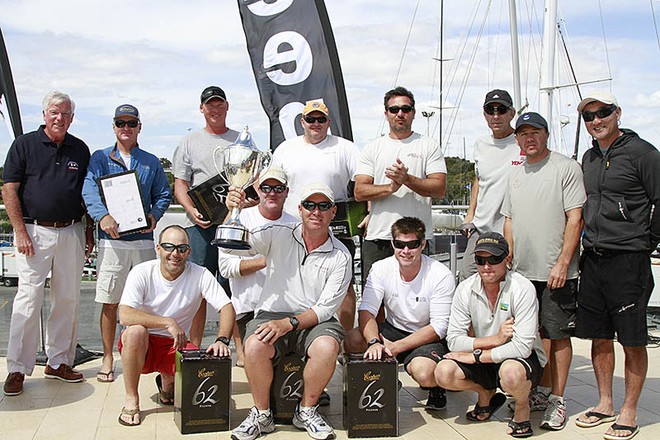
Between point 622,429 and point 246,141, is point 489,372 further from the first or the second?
point 246,141

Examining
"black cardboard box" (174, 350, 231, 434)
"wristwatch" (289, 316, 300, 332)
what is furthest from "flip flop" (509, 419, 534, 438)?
"black cardboard box" (174, 350, 231, 434)

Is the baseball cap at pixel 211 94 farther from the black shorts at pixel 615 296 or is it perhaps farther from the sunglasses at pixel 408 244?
the black shorts at pixel 615 296

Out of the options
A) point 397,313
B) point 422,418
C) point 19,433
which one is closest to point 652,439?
point 422,418

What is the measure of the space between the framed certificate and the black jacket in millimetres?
2723

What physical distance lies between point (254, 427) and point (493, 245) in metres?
1.56

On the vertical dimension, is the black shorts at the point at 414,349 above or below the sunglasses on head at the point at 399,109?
below


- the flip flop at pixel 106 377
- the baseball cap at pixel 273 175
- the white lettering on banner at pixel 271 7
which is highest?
the white lettering on banner at pixel 271 7

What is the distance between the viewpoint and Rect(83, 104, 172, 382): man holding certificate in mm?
4445

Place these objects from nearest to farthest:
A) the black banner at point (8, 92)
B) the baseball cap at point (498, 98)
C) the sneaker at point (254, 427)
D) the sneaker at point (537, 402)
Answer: the sneaker at point (254, 427)
the sneaker at point (537, 402)
the baseball cap at point (498, 98)
the black banner at point (8, 92)

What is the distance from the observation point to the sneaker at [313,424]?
3541 mm

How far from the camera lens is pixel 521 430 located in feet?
12.0

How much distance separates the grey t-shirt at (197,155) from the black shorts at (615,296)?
250 cm

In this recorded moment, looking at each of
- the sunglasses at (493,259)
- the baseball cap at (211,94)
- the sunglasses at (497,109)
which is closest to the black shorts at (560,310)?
the sunglasses at (493,259)

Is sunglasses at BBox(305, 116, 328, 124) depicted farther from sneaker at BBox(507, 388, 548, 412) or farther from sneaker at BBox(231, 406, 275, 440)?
sneaker at BBox(507, 388, 548, 412)
